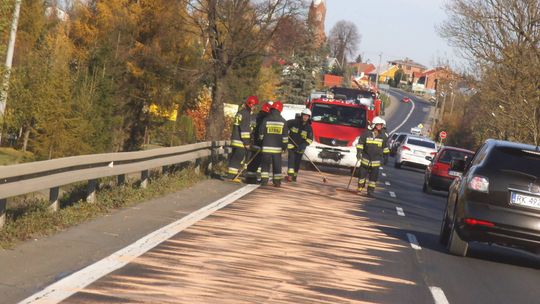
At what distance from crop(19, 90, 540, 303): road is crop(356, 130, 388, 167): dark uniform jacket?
4077mm

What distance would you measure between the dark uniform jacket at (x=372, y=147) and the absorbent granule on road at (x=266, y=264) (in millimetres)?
5584

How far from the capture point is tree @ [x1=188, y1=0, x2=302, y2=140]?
132 ft

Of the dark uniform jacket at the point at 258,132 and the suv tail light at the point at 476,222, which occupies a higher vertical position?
the dark uniform jacket at the point at 258,132

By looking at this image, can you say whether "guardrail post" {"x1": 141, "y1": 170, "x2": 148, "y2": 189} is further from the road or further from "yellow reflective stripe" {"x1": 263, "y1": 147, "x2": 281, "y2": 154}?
"yellow reflective stripe" {"x1": 263, "y1": 147, "x2": 281, "y2": 154}

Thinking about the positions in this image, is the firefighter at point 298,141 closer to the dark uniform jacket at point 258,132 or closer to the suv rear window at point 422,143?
the dark uniform jacket at point 258,132

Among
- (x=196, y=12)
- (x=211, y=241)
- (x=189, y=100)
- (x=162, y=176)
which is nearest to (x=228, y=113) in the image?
(x=189, y=100)

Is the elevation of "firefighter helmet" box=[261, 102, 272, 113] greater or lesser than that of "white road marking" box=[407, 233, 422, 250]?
greater

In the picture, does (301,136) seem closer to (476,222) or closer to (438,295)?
(476,222)

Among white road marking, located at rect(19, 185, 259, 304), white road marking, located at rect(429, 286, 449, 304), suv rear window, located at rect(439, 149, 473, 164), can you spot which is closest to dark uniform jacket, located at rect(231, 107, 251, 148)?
white road marking, located at rect(19, 185, 259, 304)

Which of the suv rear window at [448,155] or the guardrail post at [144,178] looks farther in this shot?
the suv rear window at [448,155]

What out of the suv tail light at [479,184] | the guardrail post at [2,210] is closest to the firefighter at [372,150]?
the suv tail light at [479,184]

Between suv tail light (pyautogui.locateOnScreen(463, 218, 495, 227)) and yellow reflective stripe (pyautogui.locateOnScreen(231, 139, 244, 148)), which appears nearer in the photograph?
suv tail light (pyautogui.locateOnScreen(463, 218, 495, 227))

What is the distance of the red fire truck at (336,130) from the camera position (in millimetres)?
28797

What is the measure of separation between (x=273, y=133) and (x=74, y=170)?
8.46 meters
